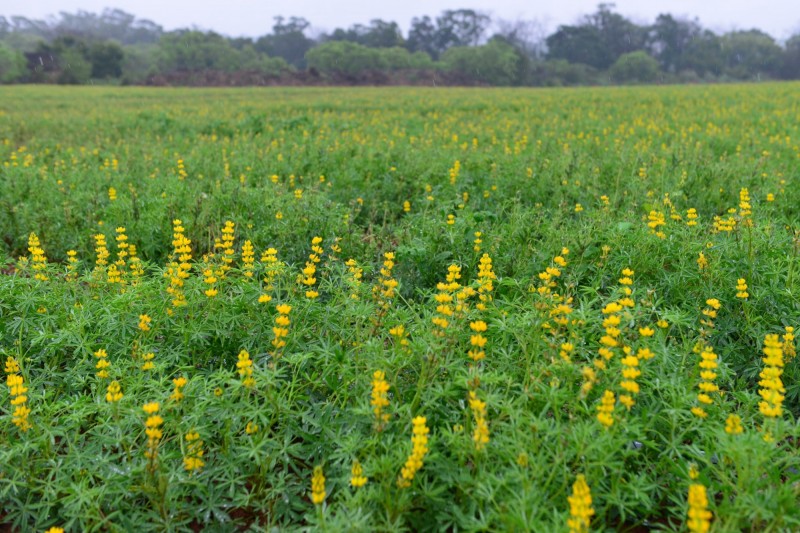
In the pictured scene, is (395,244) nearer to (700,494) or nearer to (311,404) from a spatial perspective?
(311,404)

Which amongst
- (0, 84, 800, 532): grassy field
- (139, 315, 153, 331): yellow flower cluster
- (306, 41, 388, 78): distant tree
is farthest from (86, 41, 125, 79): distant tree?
(139, 315, 153, 331): yellow flower cluster

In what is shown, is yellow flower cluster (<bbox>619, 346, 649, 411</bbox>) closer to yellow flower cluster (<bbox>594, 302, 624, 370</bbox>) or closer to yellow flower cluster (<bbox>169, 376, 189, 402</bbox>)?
→ yellow flower cluster (<bbox>594, 302, 624, 370</bbox>)

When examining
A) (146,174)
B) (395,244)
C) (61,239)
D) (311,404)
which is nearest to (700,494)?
(311,404)

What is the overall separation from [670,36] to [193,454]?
87270 mm

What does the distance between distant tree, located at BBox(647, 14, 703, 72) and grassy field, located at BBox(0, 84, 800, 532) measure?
7975 centimetres

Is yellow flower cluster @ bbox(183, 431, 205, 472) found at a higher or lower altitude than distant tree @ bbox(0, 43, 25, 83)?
lower

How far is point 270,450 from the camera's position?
236 centimetres

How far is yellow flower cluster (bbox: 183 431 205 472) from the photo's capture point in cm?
220

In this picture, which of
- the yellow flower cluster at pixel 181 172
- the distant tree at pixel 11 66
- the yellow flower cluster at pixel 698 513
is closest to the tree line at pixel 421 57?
the distant tree at pixel 11 66

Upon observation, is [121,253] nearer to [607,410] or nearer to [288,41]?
[607,410]

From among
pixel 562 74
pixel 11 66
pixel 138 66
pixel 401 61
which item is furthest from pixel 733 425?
pixel 562 74

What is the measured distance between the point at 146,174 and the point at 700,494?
7.23m

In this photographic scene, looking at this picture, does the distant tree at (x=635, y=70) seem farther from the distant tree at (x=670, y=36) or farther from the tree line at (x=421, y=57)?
the distant tree at (x=670, y=36)

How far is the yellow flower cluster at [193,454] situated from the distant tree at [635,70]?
66.8 m
